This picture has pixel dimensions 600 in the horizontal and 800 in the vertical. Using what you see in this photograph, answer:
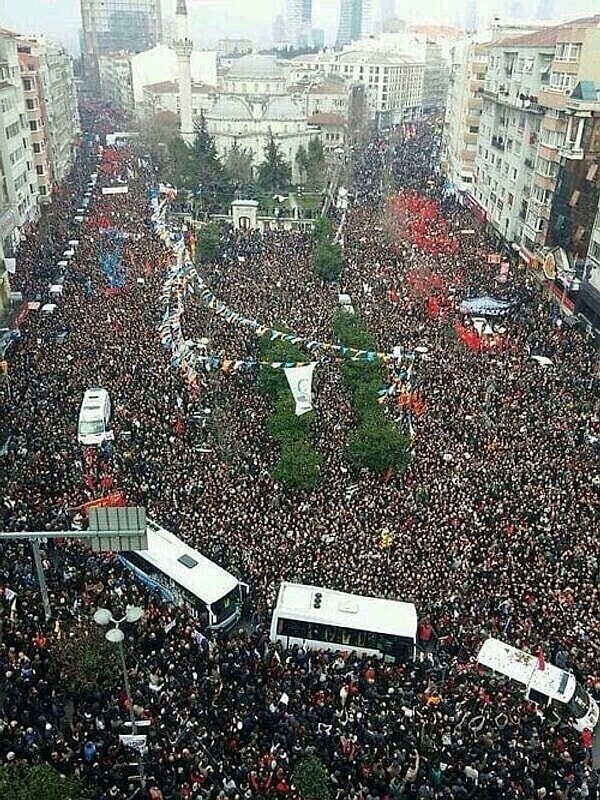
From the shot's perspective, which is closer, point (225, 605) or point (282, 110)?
point (225, 605)

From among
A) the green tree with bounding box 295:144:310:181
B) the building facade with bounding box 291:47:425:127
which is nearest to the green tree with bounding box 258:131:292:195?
the green tree with bounding box 295:144:310:181

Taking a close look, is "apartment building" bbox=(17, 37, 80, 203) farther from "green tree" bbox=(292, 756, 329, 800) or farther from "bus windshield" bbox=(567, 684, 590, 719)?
"bus windshield" bbox=(567, 684, 590, 719)

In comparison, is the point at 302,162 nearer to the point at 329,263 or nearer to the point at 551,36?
the point at 551,36

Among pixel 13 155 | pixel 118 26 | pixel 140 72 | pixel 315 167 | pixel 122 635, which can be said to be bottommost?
pixel 315 167

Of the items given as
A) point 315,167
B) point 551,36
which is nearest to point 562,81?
point 551,36

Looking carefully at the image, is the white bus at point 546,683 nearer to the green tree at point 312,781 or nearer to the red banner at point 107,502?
the green tree at point 312,781

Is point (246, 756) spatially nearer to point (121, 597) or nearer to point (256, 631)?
point (256, 631)

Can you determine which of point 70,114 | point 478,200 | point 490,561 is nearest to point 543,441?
point 490,561

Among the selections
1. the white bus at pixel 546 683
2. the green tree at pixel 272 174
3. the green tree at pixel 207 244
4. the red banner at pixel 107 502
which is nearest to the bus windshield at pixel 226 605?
the red banner at pixel 107 502
